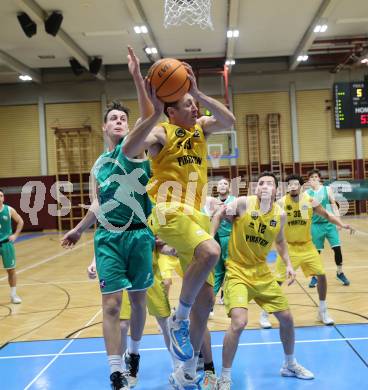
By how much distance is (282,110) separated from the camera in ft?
66.0

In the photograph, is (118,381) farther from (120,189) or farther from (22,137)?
(22,137)

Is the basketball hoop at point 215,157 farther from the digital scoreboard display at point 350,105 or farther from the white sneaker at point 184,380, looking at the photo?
the white sneaker at point 184,380

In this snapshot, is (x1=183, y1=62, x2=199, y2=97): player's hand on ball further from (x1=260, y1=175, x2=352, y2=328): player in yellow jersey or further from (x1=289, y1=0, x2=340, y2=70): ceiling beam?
(x1=289, y1=0, x2=340, y2=70): ceiling beam

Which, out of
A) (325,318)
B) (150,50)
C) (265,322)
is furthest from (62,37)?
(325,318)

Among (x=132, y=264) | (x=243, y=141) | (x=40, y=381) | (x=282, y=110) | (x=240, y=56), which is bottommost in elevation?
(x=40, y=381)

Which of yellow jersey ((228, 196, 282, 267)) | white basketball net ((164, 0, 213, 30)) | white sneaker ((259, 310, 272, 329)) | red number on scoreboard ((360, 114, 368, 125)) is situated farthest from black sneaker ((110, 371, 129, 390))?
red number on scoreboard ((360, 114, 368, 125))

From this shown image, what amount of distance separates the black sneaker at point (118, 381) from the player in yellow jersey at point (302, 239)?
2.79 metres

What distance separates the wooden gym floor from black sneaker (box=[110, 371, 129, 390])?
254 cm

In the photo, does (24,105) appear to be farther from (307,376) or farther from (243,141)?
(307,376)

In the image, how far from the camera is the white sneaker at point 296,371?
3912 millimetres

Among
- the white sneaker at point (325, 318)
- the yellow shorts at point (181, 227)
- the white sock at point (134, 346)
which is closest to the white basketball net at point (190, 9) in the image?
the white sneaker at point (325, 318)

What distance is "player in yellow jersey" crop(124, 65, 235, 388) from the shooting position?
3041 mm

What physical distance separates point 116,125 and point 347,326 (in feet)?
11.7

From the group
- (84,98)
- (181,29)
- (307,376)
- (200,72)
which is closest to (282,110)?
(200,72)
